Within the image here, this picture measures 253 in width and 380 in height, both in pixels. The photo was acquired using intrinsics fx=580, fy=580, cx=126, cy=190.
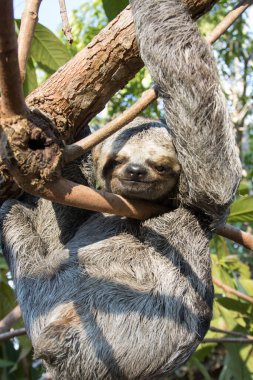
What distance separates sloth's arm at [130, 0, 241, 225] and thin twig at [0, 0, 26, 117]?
179 centimetres

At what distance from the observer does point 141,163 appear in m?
5.29

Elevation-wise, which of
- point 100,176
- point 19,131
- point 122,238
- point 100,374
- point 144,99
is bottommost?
point 100,374

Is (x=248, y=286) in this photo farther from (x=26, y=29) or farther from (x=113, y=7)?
(x=26, y=29)

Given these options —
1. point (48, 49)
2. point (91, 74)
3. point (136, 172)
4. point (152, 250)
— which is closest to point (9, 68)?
point (91, 74)

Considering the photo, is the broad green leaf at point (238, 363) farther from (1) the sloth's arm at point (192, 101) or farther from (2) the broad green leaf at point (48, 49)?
(2) the broad green leaf at point (48, 49)

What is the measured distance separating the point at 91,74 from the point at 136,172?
969 mm

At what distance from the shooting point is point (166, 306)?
5.28m

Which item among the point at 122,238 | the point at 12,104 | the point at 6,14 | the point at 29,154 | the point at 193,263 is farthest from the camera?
the point at 122,238

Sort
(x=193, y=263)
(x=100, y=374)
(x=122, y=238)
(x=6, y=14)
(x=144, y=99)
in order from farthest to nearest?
(x=122, y=238), (x=193, y=263), (x=100, y=374), (x=144, y=99), (x=6, y=14)

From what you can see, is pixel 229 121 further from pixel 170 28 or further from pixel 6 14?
pixel 6 14

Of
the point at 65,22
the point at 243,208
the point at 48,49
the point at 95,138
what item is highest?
the point at 65,22

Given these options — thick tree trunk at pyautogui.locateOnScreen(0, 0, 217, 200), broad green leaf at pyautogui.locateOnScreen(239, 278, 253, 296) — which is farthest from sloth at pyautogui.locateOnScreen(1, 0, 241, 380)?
broad green leaf at pyautogui.locateOnScreen(239, 278, 253, 296)

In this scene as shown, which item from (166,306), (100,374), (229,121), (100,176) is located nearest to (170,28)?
(229,121)

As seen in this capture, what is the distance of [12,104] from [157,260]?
2.54 m
